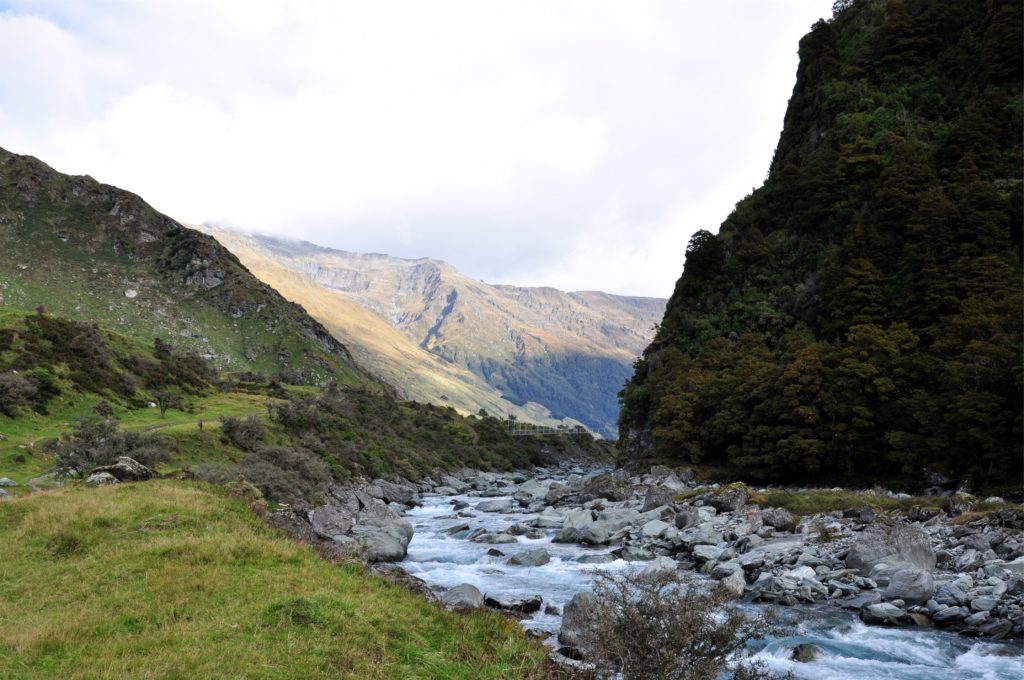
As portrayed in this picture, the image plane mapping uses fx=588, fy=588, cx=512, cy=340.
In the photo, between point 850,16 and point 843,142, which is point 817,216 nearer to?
point 843,142

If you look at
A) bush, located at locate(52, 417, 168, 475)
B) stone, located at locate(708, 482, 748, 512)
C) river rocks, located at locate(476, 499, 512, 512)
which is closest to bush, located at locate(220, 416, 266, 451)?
bush, located at locate(52, 417, 168, 475)

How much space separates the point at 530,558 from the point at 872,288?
39.5 metres

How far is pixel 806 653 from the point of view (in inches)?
585

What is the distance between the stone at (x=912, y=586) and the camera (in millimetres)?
17812

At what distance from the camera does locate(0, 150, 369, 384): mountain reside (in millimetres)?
110688

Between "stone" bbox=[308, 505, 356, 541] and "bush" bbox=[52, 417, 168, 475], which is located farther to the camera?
"stone" bbox=[308, 505, 356, 541]

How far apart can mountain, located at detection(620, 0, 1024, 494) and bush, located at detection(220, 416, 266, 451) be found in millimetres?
37460

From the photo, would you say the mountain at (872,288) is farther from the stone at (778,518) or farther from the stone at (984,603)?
the stone at (984,603)

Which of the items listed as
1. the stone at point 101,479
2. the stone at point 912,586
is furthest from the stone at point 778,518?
the stone at point 101,479

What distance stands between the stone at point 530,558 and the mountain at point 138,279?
304 feet

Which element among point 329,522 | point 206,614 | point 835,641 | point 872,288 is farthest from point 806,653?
point 872,288

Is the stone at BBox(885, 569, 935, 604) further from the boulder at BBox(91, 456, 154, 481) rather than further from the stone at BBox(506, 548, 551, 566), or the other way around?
the boulder at BBox(91, 456, 154, 481)

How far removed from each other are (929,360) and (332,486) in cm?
4169

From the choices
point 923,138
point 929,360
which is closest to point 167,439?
point 929,360
